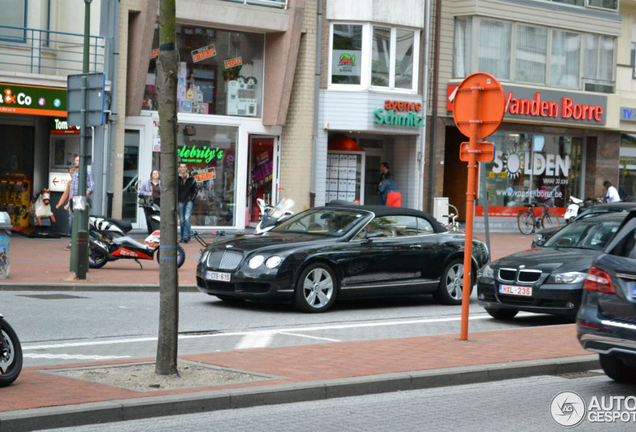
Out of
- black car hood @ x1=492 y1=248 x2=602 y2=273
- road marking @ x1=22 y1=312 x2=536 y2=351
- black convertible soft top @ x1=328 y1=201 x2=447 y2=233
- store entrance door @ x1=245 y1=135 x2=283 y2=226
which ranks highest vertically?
store entrance door @ x1=245 y1=135 x2=283 y2=226

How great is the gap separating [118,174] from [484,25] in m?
13.1

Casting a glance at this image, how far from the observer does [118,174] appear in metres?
25.1

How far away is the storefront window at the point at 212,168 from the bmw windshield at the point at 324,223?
12.7 meters

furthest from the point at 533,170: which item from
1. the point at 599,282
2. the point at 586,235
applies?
the point at 599,282

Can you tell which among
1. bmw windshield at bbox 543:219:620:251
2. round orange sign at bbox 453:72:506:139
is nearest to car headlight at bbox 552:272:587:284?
bmw windshield at bbox 543:219:620:251

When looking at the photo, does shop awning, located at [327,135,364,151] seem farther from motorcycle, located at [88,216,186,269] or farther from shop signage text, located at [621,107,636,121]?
motorcycle, located at [88,216,186,269]

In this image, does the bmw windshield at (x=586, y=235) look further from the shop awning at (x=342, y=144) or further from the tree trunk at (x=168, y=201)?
the shop awning at (x=342, y=144)

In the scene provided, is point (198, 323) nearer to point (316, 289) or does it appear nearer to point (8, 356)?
point (316, 289)

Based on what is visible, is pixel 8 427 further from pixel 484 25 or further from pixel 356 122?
pixel 484 25

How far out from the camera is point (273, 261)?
42.7ft

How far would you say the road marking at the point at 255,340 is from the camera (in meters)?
10.4

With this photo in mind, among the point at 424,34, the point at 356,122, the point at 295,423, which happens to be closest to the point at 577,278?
the point at 295,423

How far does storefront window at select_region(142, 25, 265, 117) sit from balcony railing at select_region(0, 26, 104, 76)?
2391 millimetres

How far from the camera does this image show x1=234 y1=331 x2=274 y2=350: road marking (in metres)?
10.4
